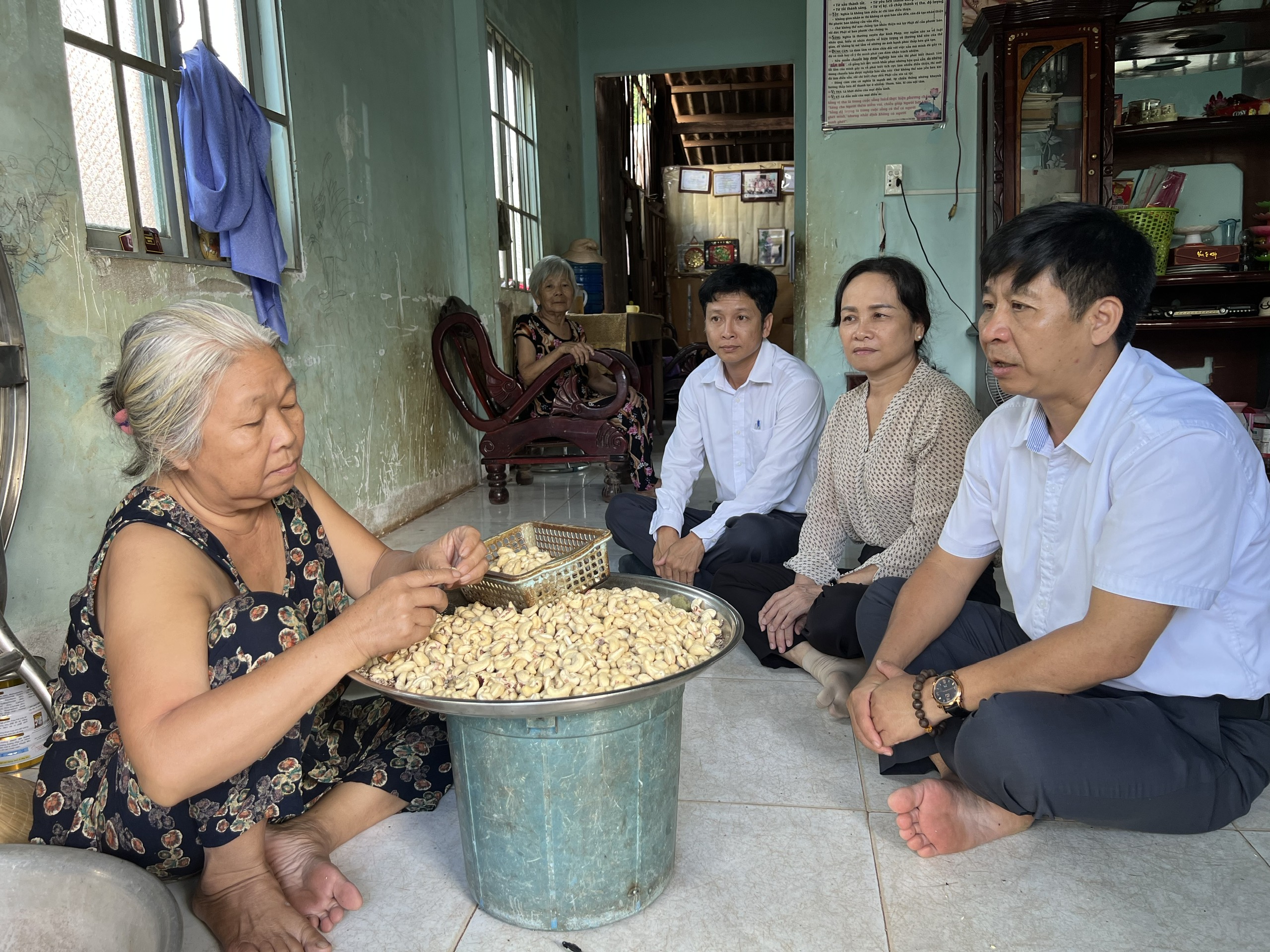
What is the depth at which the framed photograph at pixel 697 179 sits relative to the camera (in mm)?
11469

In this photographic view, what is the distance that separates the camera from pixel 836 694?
6.68ft

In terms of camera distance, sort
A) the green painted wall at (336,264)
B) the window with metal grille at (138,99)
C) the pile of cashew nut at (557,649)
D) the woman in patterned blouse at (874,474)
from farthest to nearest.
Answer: the window with metal grille at (138,99), the green painted wall at (336,264), the woman in patterned blouse at (874,474), the pile of cashew nut at (557,649)

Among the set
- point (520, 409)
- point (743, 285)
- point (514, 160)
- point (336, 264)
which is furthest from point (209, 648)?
point (514, 160)

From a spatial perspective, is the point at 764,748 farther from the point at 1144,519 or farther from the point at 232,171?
the point at 232,171

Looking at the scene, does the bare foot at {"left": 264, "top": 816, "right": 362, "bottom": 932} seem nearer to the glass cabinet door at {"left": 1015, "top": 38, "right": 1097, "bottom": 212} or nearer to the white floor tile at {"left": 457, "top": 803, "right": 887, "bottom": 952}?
the white floor tile at {"left": 457, "top": 803, "right": 887, "bottom": 952}

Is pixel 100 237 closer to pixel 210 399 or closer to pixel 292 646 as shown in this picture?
pixel 210 399

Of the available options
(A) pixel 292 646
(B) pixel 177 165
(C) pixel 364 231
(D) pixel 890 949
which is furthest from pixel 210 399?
(C) pixel 364 231

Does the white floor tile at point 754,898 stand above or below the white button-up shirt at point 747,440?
below


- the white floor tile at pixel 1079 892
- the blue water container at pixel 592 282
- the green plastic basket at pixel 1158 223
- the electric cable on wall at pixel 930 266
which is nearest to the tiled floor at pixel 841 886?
the white floor tile at pixel 1079 892

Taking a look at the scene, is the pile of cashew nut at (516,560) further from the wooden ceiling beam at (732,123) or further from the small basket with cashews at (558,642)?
the wooden ceiling beam at (732,123)

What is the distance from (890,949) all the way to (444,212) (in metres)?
4.50

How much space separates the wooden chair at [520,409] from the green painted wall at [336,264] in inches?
6.1

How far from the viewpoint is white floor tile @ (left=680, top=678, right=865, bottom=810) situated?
1.71 m

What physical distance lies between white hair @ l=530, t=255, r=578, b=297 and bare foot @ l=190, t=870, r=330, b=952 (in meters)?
4.13
